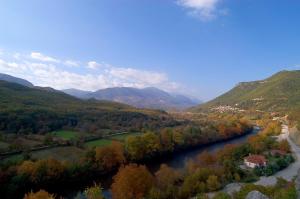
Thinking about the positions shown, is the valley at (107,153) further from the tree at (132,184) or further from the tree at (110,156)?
the tree at (132,184)

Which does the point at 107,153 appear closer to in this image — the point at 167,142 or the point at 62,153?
the point at 62,153

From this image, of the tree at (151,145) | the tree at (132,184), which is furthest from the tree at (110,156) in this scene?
the tree at (132,184)

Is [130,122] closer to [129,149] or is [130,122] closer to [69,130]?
[69,130]

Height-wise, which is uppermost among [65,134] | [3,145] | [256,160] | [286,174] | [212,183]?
[256,160]

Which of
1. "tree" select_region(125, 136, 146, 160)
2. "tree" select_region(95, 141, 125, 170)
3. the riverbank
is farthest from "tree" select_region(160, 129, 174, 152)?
the riverbank

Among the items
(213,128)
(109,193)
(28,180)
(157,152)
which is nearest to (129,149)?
(157,152)

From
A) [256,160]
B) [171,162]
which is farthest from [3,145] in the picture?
[256,160]

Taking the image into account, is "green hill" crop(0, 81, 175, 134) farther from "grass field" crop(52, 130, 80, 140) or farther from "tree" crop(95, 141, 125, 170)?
"tree" crop(95, 141, 125, 170)
